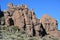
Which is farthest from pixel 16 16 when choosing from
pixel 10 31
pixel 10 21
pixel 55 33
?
pixel 55 33

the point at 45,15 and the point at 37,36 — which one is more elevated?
the point at 45,15

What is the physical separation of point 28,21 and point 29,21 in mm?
368

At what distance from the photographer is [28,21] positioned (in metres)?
→ 81.8

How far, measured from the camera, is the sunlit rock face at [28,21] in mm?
80938

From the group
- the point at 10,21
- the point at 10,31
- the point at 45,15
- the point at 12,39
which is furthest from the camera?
the point at 45,15

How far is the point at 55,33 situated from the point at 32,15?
956cm

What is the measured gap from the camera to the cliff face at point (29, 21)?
80938 mm

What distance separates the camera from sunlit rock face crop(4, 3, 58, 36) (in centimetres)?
8094

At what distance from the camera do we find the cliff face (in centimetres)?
8094

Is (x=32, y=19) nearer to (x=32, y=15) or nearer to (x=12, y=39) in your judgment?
(x=32, y=15)

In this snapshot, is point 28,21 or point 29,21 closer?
point 28,21

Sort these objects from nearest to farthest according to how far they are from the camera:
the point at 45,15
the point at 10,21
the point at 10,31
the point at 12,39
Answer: the point at 12,39 < the point at 10,31 < the point at 10,21 < the point at 45,15

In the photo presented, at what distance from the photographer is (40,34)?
81312 millimetres

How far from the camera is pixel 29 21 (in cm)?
8200
